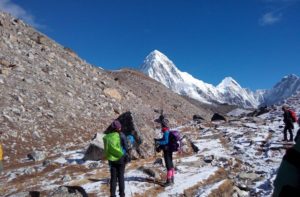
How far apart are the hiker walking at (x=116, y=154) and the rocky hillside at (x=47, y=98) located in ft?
27.2

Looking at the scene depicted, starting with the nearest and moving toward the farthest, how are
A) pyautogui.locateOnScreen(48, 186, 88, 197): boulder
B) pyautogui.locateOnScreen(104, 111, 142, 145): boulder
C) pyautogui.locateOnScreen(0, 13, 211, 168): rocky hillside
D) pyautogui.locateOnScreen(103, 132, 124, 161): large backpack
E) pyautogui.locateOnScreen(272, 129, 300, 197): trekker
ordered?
pyautogui.locateOnScreen(272, 129, 300, 197): trekker, pyautogui.locateOnScreen(48, 186, 88, 197): boulder, pyautogui.locateOnScreen(103, 132, 124, 161): large backpack, pyautogui.locateOnScreen(104, 111, 142, 145): boulder, pyautogui.locateOnScreen(0, 13, 211, 168): rocky hillside

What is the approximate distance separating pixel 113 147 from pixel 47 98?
23.9m

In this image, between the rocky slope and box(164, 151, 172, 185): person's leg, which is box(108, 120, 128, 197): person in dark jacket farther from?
box(164, 151, 172, 185): person's leg

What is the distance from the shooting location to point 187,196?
1489cm

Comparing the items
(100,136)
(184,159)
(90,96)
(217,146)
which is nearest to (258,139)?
(217,146)

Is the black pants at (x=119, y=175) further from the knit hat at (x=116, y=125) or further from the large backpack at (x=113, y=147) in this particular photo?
the knit hat at (x=116, y=125)

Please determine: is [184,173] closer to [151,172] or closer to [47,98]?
[151,172]

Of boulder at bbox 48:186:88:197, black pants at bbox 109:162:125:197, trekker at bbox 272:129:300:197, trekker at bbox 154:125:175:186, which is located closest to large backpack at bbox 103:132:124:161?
black pants at bbox 109:162:125:197

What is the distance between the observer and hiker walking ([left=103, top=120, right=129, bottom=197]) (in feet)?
44.5

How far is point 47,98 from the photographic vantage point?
36.2 metres

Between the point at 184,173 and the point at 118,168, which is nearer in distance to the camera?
the point at 118,168

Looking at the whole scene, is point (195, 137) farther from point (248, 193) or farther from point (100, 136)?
point (248, 193)

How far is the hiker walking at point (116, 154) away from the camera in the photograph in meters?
13.6

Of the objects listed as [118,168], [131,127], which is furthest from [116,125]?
[131,127]
